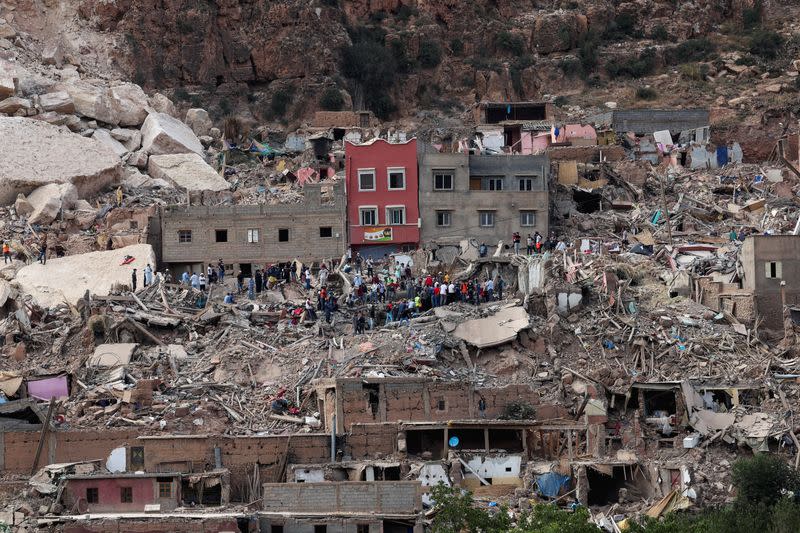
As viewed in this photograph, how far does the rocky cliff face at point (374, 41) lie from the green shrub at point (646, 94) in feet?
10.3

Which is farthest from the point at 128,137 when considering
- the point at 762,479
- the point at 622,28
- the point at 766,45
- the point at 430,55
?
the point at 762,479

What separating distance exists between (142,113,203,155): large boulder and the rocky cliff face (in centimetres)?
849

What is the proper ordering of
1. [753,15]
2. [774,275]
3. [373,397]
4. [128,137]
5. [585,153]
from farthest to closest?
[753,15], [128,137], [585,153], [774,275], [373,397]

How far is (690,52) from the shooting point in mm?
80688

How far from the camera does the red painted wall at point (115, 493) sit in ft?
124

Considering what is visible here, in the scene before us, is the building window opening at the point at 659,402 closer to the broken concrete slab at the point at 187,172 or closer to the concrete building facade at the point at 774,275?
the concrete building facade at the point at 774,275

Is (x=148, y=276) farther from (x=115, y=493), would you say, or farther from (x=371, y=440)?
(x=115, y=493)

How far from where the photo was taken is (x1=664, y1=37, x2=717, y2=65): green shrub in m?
80.4

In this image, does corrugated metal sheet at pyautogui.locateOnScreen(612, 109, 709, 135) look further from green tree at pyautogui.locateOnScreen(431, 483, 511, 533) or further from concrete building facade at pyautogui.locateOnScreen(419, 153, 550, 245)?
green tree at pyautogui.locateOnScreen(431, 483, 511, 533)

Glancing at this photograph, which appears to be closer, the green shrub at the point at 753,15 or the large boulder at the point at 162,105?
the large boulder at the point at 162,105

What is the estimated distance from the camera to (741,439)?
133 ft

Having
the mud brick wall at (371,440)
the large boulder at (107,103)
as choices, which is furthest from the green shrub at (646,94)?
the mud brick wall at (371,440)

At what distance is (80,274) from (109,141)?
1258cm

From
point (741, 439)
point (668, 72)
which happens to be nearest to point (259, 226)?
point (741, 439)
